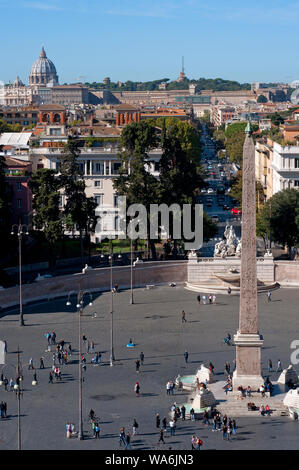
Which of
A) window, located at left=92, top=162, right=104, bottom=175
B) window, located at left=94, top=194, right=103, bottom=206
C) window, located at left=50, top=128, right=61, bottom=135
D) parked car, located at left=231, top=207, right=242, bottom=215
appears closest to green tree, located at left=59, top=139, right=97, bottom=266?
window, located at left=94, top=194, right=103, bottom=206

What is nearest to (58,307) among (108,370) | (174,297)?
(174,297)

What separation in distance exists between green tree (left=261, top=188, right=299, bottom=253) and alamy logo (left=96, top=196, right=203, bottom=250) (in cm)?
471

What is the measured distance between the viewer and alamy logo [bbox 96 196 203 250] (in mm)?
65562

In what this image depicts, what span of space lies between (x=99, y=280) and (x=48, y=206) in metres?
5.75

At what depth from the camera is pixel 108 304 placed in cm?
5688

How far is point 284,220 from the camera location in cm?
6744

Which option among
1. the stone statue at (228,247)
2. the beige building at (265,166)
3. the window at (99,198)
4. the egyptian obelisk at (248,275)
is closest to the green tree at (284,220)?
the stone statue at (228,247)

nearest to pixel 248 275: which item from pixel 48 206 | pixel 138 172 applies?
pixel 48 206

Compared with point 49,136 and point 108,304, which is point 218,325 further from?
point 49,136

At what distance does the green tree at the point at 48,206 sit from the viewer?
61875 millimetres

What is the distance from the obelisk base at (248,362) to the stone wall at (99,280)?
18.0 metres

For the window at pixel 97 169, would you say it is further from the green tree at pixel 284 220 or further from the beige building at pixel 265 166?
the beige building at pixel 265 166

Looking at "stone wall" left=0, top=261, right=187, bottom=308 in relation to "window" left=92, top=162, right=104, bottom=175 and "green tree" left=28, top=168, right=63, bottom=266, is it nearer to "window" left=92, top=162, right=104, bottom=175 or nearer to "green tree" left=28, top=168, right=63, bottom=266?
"green tree" left=28, top=168, right=63, bottom=266
